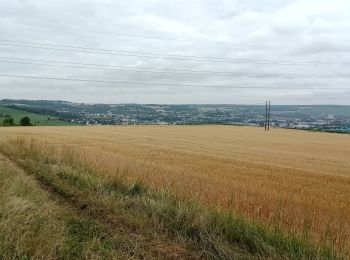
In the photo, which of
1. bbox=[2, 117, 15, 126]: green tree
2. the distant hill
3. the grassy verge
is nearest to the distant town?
the distant hill

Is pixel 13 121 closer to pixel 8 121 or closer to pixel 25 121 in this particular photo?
pixel 8 121

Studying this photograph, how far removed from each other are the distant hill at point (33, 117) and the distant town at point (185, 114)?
2167 millimetres

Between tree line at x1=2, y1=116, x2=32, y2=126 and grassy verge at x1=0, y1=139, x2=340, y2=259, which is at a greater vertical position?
grassy verge at x1=0, y1=139, x2=340, y2=259

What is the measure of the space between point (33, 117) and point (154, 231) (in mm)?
106506

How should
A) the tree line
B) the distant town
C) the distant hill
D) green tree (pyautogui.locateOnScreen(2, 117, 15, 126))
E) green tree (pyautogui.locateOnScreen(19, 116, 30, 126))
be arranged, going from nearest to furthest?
green tree (pyautogui.locateOnScreen(2, 117, 15, 126)) < the tree line < green tree (pyautogui.locateOnScreen(19, 116, 30, 126)) < the distant hill < the distant town

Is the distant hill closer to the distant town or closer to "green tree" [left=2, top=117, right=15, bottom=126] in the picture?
"green tree" [left=2, top=117, right=15, bottom=126]

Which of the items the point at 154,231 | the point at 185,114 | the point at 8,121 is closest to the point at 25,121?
the point at 8,121

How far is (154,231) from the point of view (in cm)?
823

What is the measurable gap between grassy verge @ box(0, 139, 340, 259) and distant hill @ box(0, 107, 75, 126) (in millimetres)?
91169

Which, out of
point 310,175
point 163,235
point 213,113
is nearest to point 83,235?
point 163,235

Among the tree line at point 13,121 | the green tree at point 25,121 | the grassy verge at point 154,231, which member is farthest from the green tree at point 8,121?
the grassy verge at point 154,231

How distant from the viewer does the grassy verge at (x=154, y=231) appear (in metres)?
6.87

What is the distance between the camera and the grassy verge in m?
6.87

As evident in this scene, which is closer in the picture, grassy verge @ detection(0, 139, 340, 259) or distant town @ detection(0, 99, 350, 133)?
grassy verge @ detection(0, 139, 340, 259)
